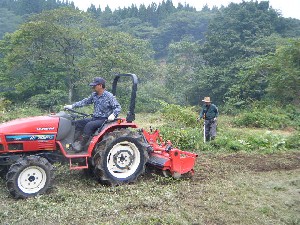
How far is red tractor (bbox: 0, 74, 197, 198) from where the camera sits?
18.3 feet

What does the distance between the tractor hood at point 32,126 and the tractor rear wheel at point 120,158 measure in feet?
2.75

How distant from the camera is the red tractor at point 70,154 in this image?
18.3ft

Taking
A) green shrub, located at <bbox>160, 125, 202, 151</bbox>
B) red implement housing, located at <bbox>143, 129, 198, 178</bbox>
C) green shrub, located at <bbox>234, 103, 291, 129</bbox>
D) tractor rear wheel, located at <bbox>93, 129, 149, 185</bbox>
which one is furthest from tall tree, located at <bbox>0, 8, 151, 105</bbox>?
tractor rear wheel, located at <bbox>93, 129, 149, 185</bbox>

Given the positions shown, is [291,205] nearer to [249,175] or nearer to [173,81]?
[249,175]

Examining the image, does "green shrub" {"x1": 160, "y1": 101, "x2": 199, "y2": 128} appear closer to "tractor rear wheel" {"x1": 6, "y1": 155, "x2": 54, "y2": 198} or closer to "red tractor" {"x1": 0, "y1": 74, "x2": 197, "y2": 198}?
"red tractor" {"x1": 0, "y1": 74, "x2": 197, "y2": 198}

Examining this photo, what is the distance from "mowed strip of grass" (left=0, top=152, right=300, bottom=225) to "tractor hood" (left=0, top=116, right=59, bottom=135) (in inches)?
36.9

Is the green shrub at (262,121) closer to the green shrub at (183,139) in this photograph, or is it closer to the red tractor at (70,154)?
the green shrub at (183,139)

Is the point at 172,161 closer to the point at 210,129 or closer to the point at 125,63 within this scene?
the point at 210,129

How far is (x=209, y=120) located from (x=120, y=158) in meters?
5.05

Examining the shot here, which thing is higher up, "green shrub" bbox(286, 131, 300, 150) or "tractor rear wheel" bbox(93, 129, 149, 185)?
"tractor rear wheel" bbox(93, 129, 149, 185)

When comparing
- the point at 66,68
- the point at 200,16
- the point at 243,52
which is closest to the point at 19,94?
the point at 66,68

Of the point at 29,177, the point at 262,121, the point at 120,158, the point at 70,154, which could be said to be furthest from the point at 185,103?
the point at 29,177

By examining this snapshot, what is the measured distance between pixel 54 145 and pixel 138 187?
1538mm

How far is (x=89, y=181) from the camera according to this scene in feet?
21.0
